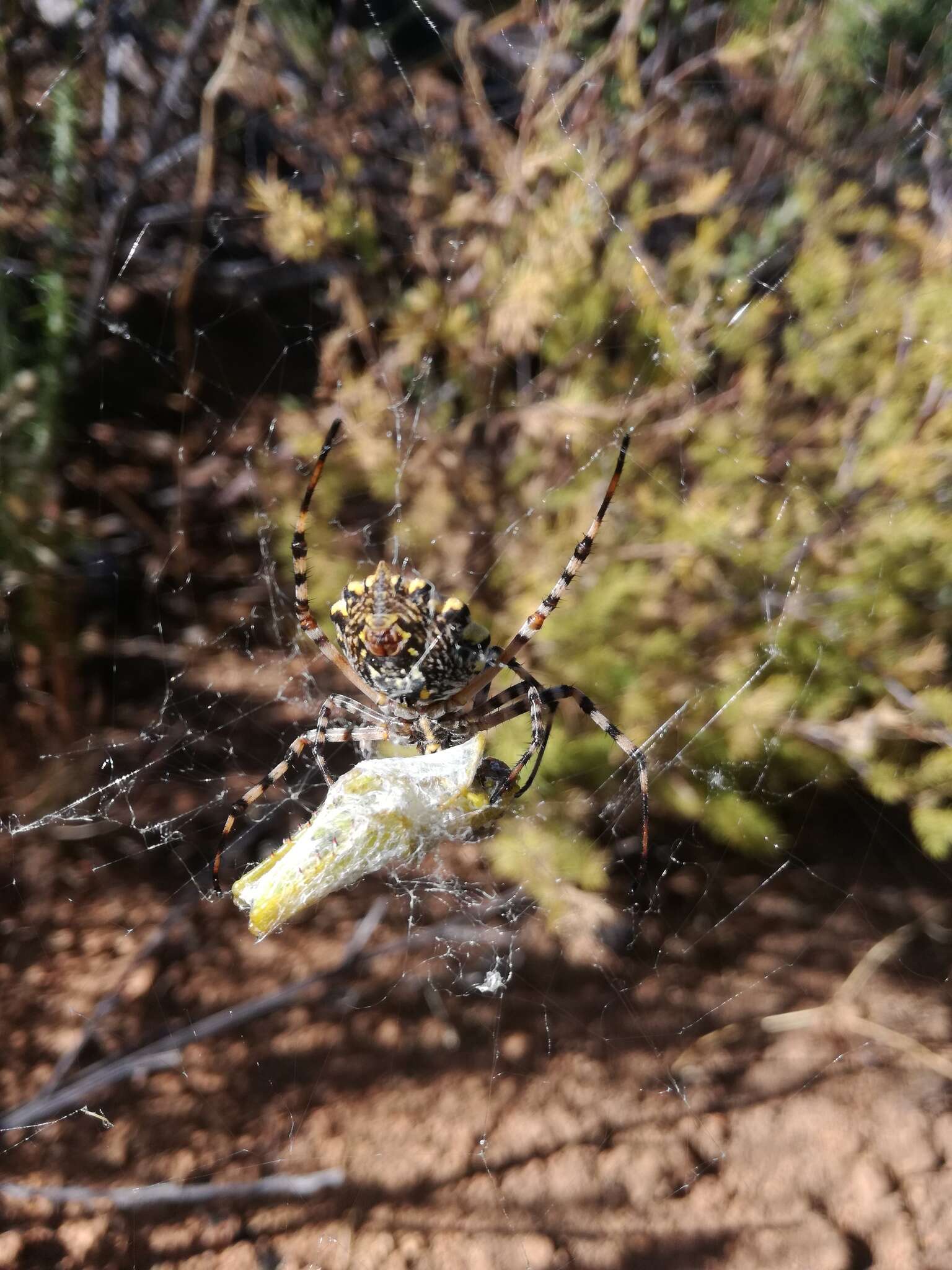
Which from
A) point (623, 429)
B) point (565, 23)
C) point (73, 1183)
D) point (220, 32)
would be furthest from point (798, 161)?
point (73, 1183)

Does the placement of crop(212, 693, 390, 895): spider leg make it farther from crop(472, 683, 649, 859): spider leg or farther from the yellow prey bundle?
the yellow prey bundle

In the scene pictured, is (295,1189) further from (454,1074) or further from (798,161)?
(798,161)

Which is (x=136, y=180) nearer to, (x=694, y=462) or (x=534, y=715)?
(x=694, y=462)

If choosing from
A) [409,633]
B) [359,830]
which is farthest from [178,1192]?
[409,633]

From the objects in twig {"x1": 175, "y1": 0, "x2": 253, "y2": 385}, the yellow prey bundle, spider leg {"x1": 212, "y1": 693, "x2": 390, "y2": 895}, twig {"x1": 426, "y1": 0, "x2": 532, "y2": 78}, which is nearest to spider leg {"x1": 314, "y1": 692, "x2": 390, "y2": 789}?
spider leg {"x1": 212, "y1": 693, "x2": 390, "y2": 895}

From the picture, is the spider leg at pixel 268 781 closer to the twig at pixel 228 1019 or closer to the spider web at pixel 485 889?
the spider web at pixel 485 889

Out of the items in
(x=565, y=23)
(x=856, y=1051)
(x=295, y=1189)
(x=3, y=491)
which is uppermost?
(x=565, y=23)
